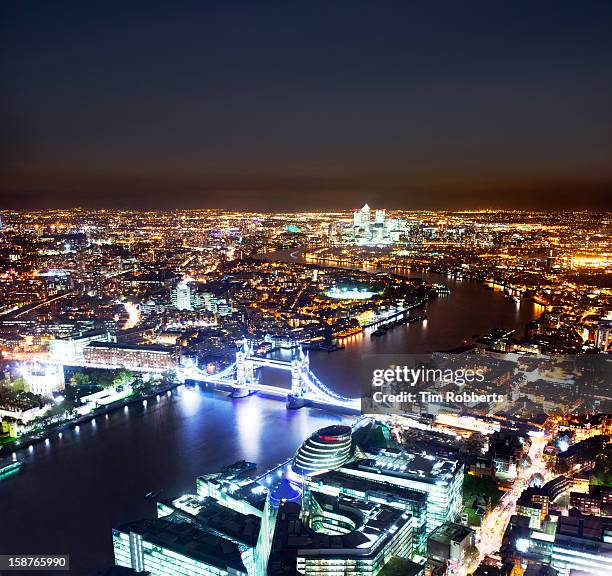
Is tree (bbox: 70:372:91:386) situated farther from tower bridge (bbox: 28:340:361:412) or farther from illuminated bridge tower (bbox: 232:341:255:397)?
illuminated bridge tower (bbox: 232:341:255:397)

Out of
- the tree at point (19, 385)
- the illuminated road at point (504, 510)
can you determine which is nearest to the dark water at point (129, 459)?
the tree at point (19, 385)

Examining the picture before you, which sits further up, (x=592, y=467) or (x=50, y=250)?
(x=50, y=250)

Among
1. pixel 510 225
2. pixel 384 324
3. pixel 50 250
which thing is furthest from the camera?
pixel 510 225

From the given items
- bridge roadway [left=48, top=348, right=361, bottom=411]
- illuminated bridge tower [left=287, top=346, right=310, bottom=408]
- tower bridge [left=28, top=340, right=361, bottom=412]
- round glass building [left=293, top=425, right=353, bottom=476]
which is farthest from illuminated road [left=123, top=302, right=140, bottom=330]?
round glass building [left=293, top=425, right=353, bottom=476]

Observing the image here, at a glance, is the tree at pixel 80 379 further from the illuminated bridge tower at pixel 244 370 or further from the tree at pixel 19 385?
the illuminated bridge tower at pixel 244 370

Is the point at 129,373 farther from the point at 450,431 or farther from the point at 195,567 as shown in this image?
the point at 195,567

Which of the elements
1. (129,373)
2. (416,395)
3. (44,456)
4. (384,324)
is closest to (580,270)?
(384,324)
